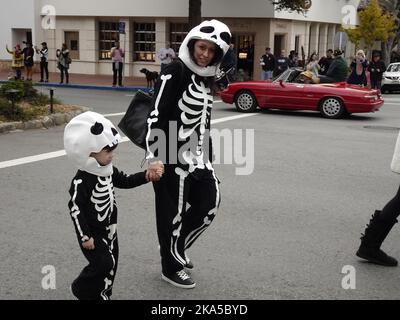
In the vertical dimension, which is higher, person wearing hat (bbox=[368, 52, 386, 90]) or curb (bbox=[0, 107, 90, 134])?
person wearing hat (bbox=[368, 52, 386, 90])

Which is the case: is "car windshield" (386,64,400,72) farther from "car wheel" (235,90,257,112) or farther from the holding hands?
the holding hands

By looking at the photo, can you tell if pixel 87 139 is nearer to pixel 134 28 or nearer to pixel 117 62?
pixel 117 62

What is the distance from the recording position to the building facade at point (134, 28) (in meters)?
27.5

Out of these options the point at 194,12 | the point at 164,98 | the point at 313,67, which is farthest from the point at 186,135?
the point at 194,12

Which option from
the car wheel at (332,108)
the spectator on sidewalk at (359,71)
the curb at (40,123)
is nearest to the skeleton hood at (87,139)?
the curb at (40,123)

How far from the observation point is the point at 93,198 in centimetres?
348

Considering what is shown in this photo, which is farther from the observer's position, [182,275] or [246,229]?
[246,229]

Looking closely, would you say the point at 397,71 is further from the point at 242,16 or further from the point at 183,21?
the point at 183,21

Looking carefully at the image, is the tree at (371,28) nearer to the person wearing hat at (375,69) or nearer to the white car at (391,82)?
the white car at (391,82)

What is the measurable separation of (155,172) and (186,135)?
1.46ft

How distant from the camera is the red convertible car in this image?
14.4m

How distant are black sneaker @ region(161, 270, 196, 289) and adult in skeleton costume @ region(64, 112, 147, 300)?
661 mm

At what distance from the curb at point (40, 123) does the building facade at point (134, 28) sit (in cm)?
1567

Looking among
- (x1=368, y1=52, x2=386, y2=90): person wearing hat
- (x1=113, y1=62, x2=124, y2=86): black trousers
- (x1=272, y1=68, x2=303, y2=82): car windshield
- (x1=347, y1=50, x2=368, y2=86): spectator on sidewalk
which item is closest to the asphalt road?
(x1=272, y1=68, x2=303, y2=82): car windshield
